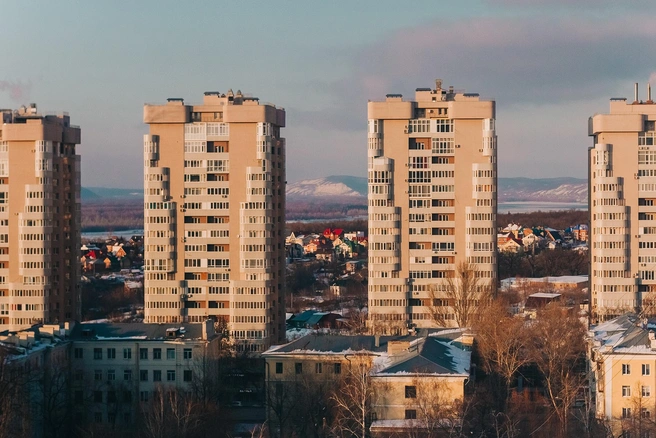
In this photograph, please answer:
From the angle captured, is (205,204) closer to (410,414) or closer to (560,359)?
(560,359)

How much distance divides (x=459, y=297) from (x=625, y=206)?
27.1ft

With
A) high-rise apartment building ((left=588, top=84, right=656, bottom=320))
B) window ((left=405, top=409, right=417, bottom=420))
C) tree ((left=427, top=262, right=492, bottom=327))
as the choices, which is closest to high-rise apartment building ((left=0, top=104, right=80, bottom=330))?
tree ((left=427, top=262, right=492, bottom=327))

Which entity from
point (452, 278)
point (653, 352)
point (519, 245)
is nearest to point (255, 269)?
point (452, 278)

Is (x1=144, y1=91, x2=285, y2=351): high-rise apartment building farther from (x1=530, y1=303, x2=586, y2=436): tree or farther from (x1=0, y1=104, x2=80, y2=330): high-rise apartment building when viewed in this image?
(x1=530, y1=303, x2=586, y2=436): tree

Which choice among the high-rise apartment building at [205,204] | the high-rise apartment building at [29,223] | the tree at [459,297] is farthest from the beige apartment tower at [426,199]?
the high-rise apartment building at [29,223]

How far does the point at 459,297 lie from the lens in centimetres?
5847

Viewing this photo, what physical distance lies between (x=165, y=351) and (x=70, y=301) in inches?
581

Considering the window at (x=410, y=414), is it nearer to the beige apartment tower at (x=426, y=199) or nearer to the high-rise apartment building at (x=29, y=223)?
the beige apartment tower at (x=426, y=199)

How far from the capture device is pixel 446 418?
36406mm

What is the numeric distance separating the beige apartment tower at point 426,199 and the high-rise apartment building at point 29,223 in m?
13.1

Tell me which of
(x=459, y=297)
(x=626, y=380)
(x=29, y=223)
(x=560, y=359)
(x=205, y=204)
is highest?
(x=205, y=204)

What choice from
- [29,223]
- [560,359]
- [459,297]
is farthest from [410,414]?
[29,223]

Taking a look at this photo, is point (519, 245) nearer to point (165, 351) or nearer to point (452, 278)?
point (452, 278)

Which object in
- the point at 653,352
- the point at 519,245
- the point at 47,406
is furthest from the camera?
the point at 519,245
